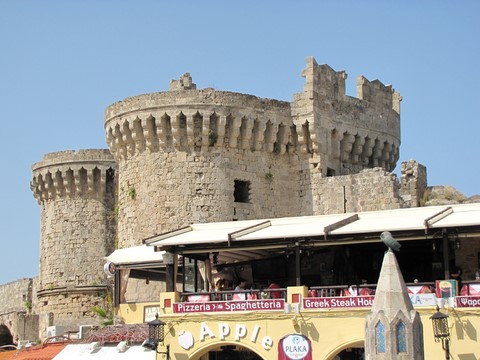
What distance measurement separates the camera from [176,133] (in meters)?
35.8

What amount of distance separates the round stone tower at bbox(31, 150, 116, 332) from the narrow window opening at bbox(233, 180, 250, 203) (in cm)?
953

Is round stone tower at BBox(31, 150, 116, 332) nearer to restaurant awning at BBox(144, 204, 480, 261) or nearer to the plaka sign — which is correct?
restaurant awning at BBox(144, 204, 480, 261)

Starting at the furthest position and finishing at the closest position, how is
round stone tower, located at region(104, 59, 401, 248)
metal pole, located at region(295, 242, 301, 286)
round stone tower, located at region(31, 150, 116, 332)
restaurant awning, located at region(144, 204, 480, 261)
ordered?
round stone tower, located at region(31, 150, 116, 332), round stone tower, located at region(104, 59, 401, 248), metal pole, located at region(295, 242, 301, 286), restaurant awning, located at region(144, 204, 480, 261)

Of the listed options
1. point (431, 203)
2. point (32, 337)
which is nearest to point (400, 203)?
point (431, 203)

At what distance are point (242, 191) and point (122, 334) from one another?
745 centimetres

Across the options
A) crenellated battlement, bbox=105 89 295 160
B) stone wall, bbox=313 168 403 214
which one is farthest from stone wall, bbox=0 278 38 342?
stone wall, bbox=313 168 403 214

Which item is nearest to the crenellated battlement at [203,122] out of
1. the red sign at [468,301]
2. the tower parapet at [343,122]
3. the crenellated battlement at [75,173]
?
the tower parapet at [343,122]

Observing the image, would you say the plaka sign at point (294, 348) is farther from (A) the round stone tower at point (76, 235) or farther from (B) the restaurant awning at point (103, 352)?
(A) the round stone tower at point (76, 235)

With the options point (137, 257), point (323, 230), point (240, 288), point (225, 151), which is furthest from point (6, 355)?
point (323, 230)

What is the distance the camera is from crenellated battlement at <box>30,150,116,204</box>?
4475cm

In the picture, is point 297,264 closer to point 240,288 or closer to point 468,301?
point 240,288

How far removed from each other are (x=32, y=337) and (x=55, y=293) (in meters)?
1.96

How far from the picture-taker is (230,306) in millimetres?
28250

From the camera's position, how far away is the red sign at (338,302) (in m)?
26.7
